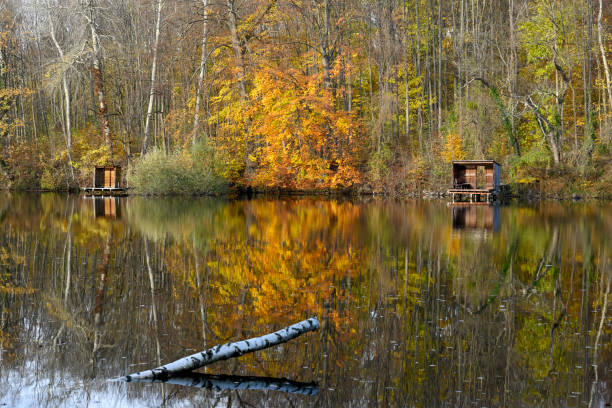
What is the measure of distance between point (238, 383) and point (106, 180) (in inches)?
1417

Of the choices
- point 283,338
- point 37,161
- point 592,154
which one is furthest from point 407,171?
point 283,338

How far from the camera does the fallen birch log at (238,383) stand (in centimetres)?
486

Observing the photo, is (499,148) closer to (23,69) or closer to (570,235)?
(570,235)

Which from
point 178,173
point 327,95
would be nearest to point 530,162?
point 327,95

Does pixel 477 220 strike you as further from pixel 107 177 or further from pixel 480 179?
pixel 107 177

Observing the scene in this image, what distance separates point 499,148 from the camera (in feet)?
122

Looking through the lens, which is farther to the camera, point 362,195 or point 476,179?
point 362,195

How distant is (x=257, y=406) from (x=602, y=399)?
2.58 metres

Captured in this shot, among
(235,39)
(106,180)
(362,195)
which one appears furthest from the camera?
(106,180)

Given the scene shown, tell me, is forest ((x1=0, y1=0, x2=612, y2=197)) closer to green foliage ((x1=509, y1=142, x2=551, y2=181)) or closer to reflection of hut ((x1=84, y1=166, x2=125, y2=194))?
green foliage ((x1=509, y1=142, x2=551, y2=181))

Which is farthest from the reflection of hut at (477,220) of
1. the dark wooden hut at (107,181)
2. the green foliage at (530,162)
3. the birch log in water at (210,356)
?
the dark wooden hut at (107,181)

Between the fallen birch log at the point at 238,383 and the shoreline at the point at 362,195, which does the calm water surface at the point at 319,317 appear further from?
the shoreline at the point at 362,195

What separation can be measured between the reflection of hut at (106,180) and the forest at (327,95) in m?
0.83

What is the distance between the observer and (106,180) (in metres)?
38.8
